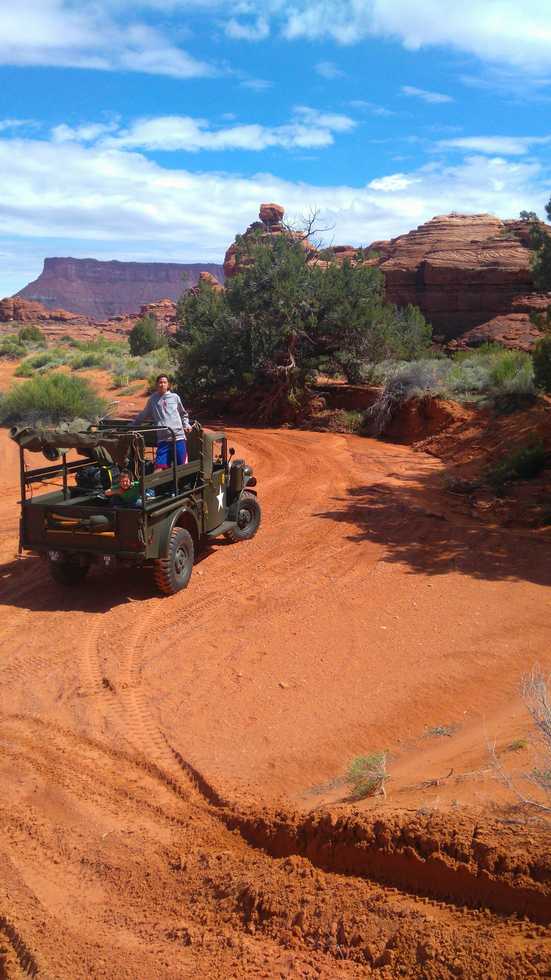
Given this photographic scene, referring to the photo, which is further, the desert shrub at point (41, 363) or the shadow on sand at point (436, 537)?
the desert shrub at point (41, 363)

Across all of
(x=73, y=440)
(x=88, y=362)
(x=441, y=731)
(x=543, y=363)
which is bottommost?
(x=441, y=731)

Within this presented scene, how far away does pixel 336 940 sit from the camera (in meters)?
3.43

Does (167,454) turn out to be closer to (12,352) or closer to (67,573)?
(67,573)

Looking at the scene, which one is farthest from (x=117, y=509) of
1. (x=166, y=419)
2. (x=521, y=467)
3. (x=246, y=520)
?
(x=521, y=467)

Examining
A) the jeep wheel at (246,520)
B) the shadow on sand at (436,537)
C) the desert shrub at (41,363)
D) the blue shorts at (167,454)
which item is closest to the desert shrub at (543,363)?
the shadow on sand at (436,537)

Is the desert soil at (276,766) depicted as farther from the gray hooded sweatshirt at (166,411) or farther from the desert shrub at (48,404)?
the desert shrub at (48,404)

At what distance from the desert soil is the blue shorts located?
54.0 inches

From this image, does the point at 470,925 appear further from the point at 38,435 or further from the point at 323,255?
the point at 323,255

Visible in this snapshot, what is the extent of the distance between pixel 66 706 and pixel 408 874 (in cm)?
330

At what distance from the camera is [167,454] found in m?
8.92

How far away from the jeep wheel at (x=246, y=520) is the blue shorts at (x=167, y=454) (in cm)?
139

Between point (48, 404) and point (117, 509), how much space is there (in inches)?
557

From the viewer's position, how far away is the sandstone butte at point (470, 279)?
101 feet

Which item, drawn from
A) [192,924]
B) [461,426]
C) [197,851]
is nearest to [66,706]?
[197,851]
